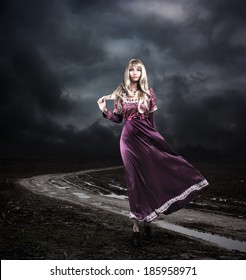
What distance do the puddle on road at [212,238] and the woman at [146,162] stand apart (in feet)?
3.04

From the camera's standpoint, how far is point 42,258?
411 cm

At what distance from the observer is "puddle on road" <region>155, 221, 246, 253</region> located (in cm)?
508

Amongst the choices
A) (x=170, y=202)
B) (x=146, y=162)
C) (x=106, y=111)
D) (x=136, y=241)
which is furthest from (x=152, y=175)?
(x=106, y=111)

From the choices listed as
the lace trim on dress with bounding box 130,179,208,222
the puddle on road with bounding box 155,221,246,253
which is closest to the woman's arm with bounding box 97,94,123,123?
the lace trim on dress with bounding box 130,179,208,222

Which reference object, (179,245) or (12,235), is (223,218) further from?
(12,235)

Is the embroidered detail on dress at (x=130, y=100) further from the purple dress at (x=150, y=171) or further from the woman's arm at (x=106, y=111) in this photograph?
the woman's arm at (x=106, y=111)

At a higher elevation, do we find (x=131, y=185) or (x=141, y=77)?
(x=141, y=77)

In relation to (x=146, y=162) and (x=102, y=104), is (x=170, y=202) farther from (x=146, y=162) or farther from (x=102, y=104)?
(x=102, y=104)

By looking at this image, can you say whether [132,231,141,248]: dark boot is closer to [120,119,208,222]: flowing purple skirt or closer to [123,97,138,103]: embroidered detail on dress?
[120,119,208,222]: flowing purple skirt

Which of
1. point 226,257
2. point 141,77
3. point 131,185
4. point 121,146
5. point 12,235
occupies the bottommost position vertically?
point 226,257

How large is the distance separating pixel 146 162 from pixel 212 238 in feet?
5.93
